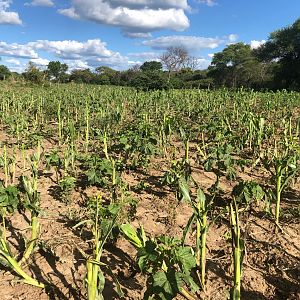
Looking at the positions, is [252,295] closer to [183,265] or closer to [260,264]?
[260,264]

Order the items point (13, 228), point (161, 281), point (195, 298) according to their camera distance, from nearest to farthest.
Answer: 1. point (161, 281)
2. point (195, 298)
3. point (13, 228)

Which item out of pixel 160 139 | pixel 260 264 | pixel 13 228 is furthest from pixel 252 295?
pixel 160 139

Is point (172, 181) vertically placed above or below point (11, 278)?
above

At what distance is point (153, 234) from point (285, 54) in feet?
111

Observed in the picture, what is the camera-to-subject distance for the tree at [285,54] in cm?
2964

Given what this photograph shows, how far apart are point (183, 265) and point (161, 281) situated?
0.50 feet

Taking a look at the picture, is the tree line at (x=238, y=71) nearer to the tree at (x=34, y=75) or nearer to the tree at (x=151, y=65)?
the tree at (x=34, y=75)

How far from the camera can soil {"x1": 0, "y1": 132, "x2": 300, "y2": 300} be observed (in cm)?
235

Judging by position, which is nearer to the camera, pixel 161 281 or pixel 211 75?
pixel 161 281

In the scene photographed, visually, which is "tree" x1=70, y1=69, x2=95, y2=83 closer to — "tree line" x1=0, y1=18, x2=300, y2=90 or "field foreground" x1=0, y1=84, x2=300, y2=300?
"tree line" x1=0, y1=18, x2=300, y2=90

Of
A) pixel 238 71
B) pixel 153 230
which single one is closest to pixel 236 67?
pixel 238 71

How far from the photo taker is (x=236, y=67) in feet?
135

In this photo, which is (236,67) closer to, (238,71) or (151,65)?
(238,71)

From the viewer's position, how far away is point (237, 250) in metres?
1.94
